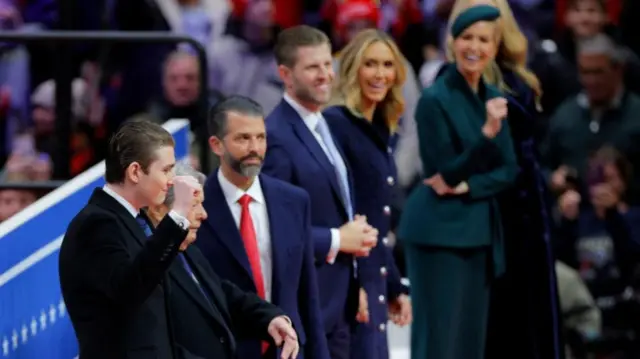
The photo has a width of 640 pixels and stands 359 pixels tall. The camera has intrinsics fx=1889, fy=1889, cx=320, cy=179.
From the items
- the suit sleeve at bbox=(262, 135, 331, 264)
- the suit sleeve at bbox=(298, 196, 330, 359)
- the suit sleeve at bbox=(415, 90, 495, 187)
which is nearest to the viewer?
the suit sleeve at bbox=(298, 196, 330, 359)

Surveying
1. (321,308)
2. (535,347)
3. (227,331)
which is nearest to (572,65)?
(535,347)

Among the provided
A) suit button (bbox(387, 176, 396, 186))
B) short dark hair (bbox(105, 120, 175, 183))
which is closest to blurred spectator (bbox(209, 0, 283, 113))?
suit button (bbox(387, 176, 396, 186))

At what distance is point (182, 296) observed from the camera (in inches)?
248

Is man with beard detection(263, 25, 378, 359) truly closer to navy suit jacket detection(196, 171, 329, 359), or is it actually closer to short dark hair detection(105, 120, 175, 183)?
navy suit jacket detection(196, 171, 329, 359)

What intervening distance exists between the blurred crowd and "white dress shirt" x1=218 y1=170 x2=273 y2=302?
2827 millimetres

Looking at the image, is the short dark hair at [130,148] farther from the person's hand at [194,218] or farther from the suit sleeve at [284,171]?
the suit sleeve at [284,171]

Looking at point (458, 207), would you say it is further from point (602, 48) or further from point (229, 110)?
point (602, 48)

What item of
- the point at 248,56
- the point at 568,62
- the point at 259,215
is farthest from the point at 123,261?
the point at 568,62

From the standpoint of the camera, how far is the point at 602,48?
38.3 feet

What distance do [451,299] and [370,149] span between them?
871 mm

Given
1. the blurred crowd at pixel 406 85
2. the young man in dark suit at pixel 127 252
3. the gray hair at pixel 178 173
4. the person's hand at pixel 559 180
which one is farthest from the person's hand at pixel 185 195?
the person's hand at pixel 559 180

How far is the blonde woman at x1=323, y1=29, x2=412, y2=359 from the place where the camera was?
7.80 metres

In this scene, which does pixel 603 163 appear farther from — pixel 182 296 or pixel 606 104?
pixel 182 296

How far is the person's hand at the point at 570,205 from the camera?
34.7 feet
